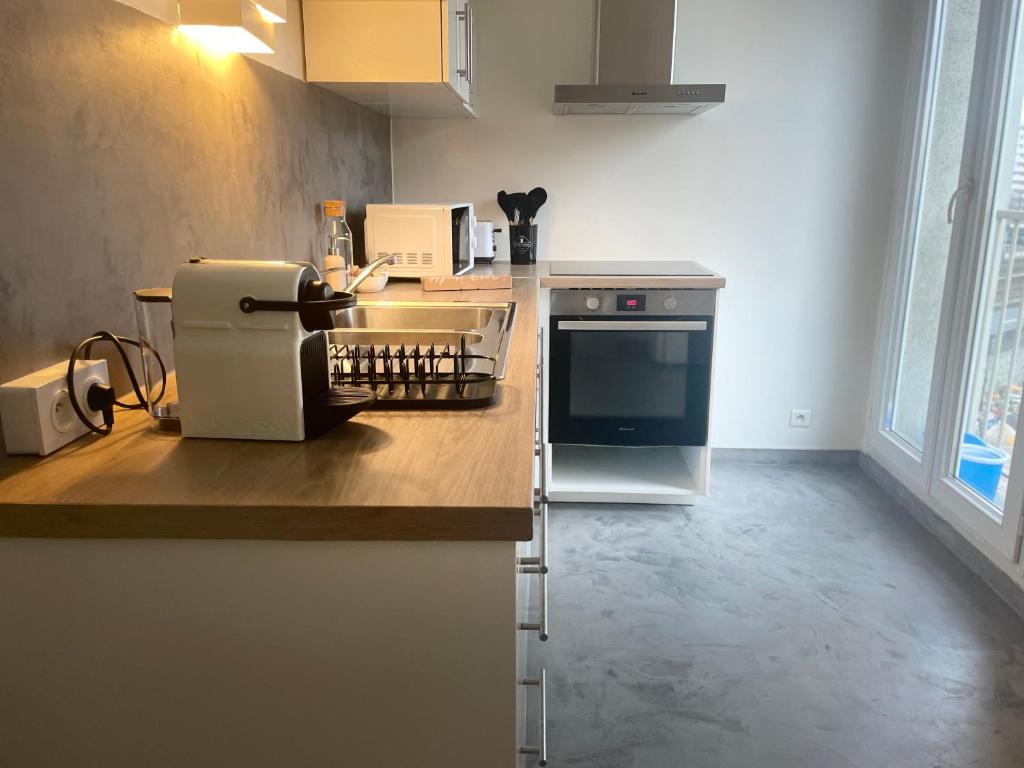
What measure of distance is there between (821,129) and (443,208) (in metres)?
1.76

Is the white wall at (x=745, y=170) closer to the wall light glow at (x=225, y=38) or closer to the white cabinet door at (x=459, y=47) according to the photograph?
the white cabinet door at (x=459, y=47)

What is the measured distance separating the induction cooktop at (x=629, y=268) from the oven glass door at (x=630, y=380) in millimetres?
191

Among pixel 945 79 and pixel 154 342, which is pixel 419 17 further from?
pixel 945 79

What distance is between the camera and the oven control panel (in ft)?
9.51

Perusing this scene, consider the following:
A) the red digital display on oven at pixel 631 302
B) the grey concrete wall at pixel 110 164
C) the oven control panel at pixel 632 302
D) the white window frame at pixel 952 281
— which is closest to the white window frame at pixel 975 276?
the white window frame at pixel 952 281

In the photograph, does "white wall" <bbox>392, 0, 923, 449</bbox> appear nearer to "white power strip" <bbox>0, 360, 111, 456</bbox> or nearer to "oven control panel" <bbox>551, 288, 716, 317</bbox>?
"oven control panel" <bbox>551, 288, 716, 317</bbox>

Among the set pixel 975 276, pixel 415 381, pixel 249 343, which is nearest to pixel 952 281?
pixel 975 276

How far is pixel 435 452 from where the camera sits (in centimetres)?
110

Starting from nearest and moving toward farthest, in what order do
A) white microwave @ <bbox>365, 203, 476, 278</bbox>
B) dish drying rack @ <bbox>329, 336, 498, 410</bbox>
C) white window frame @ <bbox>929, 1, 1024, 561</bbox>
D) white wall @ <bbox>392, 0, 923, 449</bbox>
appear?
dish drying rack @ <bbox>329, 336, 498, 410</bbox> < white window frame @ <bbox>929, 1, 1024, 561</bbox> < white microwave @ <bbox>365, 203, 476, 278</bbox> < white wall @ <bbox>392, 0, 923, 449</bbox>

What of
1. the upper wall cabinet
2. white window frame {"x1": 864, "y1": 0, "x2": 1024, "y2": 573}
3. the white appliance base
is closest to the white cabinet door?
the upper wall cabinet

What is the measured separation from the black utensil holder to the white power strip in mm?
2352

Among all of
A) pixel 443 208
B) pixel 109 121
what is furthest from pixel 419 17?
pixel 109 121

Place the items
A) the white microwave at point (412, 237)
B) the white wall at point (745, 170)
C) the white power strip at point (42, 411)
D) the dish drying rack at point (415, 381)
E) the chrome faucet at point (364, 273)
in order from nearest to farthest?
the white power strip at point (42, 411)
the dish drying rack at point (415, 381)
the chrome faucet at point (364, 273)
the white microwave at point (412, 237)
the white wall at point (745, 170)

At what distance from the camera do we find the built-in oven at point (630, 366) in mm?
2912
